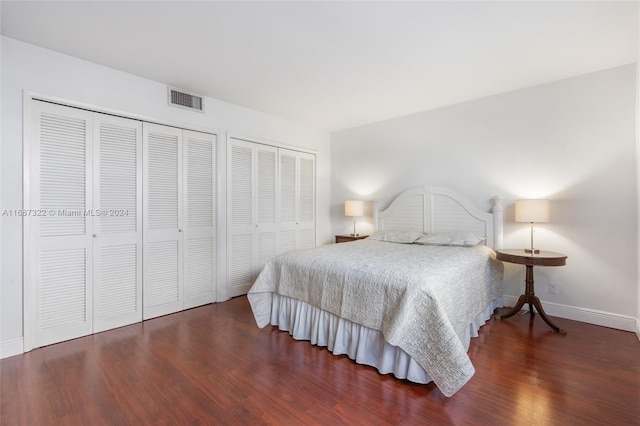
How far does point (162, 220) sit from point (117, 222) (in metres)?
0.43

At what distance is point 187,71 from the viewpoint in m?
2.98

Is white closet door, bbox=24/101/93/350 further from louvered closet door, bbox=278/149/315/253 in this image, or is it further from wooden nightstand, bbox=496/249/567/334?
wooden nightstand, bbox=496/249/567/334

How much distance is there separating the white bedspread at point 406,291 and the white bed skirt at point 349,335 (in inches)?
3.7

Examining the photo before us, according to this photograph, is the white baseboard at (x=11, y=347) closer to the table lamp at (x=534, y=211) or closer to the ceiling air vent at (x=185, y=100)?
the ceiling air vent at (x=185, y=100)

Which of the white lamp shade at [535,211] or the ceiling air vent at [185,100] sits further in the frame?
the ceiling air vent at [185,100]

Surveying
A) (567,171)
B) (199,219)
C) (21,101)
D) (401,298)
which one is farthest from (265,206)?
(567,171)

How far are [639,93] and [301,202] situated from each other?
396cm

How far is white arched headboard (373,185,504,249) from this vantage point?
3.52m

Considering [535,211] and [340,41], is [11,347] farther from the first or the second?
→ [535,211]

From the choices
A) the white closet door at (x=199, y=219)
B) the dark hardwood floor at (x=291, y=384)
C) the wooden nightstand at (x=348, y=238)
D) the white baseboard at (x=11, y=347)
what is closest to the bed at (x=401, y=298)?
the dark hardwood floor at (x=291, y=384)

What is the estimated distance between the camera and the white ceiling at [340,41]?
2.06m

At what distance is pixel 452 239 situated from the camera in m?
3.45

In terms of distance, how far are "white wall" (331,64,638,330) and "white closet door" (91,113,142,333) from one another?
3619 mm

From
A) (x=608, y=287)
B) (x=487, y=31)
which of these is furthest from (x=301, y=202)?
(x=608, y=287)
